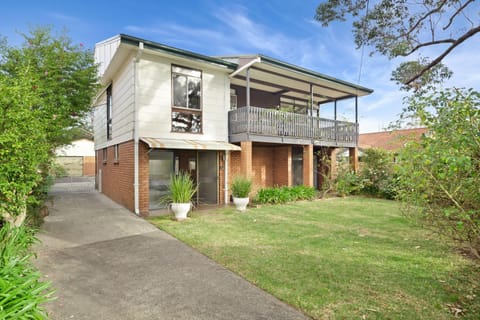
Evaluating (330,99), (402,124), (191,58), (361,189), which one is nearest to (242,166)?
(191,58)

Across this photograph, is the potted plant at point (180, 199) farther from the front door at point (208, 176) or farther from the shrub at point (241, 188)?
the front door at point (208, 176)

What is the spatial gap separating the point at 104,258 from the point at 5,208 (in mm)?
1894

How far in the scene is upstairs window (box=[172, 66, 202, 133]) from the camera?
10.4 m

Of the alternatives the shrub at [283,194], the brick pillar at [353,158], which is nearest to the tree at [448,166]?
the shrub at [283,194]

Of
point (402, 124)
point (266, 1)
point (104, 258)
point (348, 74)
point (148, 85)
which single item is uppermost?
point (266, 1)

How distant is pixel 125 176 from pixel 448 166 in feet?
34.4

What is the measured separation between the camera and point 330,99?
17.6 m

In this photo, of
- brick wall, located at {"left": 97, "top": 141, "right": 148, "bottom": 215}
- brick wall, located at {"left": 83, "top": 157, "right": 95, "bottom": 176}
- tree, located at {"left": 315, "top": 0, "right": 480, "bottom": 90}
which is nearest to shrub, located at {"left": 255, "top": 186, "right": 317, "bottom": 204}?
brick wall, located at {"left": 97, "top": 141, "right": 148, "bottom": 215}

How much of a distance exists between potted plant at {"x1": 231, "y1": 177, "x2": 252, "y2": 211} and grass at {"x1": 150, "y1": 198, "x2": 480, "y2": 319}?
1.57 m

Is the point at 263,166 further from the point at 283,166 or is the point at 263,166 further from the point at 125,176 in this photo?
the point at 125,176

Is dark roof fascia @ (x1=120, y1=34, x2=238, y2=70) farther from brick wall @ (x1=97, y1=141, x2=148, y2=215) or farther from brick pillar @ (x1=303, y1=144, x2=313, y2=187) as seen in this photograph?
brick pillar @ (x1=303, y1=144, x2=313, y2=187)

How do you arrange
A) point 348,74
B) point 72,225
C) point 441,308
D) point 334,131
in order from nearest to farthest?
point 441,308 → point 72,225 → point 334,131 → point 348,74

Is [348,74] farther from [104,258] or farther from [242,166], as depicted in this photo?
[104,258]

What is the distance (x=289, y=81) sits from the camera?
13867 mm
